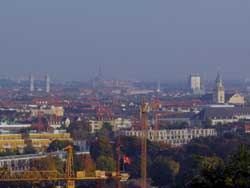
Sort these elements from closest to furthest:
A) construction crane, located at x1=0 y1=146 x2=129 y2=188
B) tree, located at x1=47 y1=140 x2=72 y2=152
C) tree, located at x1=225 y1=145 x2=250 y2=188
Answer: tree, located at x1=225 y1=145 x2=250 y2=188 < construction crane, located at x1=0 y1=146 x2=129 y2=188 < tree, located at x1=47 y1=140 x2=72 y2=152

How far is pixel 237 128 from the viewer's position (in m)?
68.1

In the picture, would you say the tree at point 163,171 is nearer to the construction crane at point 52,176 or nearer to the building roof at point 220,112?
the construction crane at point 52,176

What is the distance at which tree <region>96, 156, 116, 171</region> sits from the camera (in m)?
44.9

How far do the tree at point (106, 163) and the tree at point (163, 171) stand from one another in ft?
4.51

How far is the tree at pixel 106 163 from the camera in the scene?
44875 mm

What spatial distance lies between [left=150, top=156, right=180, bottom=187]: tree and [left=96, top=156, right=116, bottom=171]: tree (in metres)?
1.38

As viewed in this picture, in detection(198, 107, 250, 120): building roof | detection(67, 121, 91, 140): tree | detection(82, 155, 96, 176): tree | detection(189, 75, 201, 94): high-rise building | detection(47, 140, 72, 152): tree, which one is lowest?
detection(82, 155, 96, 176): tree

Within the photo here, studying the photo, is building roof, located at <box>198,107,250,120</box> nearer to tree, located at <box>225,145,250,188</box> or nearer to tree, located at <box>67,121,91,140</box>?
tree, located at <box>67,121,91,140</box>

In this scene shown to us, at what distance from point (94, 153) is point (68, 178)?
14.8m

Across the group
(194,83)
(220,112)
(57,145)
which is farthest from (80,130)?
Answer: (194,83)

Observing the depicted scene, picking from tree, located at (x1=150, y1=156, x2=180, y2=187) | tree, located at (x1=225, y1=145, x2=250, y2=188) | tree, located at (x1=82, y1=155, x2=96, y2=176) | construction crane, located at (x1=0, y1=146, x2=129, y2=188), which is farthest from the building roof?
tree, located at (x1=225, y1=145, x2=250, y2=188)

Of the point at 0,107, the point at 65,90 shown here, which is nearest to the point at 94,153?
the point at 0,107

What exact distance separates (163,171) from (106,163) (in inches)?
101

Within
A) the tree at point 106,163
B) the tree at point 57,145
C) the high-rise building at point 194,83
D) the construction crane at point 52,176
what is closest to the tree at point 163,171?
the tree at point 106,163
